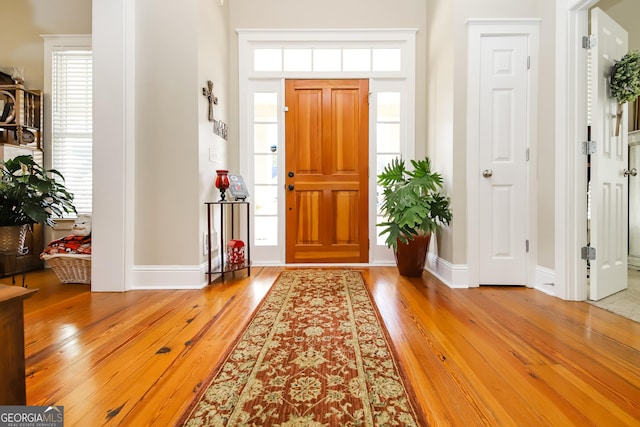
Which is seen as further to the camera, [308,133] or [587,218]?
[308,133]

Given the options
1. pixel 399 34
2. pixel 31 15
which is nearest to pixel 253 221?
pixel 399 34

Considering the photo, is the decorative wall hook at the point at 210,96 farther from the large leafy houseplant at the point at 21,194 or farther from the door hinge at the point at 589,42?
the door hinge at the point at 589,42

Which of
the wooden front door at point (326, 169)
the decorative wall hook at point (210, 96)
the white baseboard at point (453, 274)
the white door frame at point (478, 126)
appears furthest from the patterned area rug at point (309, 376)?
the decorative wall hook at point (210, 96)

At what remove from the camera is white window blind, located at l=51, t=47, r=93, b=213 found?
3617mm

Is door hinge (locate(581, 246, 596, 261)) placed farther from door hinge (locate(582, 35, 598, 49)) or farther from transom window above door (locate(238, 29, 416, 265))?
transom window above door (locate(238, 29, 416, 265))

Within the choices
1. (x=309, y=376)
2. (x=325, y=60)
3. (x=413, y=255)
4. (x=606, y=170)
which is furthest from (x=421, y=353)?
(x=325, y=60)

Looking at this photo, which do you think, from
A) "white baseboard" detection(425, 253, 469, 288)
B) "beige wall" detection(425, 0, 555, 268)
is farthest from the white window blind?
"white baseboard" detection(425, 253, 469, 288)

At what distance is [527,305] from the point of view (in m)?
2.29

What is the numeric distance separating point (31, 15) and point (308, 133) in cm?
320

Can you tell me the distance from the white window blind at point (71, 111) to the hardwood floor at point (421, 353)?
1.65 metres

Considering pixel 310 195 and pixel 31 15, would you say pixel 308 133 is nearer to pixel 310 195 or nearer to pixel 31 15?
pixel 310 195

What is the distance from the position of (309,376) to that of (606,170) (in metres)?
2.51

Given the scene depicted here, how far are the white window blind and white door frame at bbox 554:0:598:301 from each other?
434cm

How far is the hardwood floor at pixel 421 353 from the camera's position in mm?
1125
